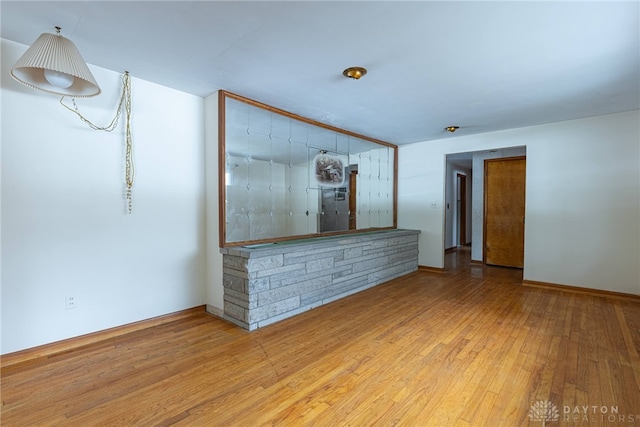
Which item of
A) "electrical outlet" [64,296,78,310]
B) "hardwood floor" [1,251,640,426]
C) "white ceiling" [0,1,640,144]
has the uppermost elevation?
"white ceiling" [0,1,640,144]

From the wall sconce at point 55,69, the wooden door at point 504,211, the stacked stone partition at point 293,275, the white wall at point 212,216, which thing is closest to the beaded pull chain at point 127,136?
the wall sconce at point 55,69

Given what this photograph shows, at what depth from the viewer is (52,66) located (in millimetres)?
1743

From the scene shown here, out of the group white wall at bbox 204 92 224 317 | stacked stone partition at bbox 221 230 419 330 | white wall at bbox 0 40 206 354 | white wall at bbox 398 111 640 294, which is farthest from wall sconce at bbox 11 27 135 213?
white wall at bbox 398 111 640 294

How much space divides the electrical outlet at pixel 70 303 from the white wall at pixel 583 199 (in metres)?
5.33

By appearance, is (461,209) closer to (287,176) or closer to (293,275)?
(287,176)

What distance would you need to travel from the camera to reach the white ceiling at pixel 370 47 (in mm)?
1721

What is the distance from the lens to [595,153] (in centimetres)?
373

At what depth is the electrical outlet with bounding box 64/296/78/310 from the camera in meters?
2.30

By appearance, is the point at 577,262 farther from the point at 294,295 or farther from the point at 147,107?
the point at 147,107

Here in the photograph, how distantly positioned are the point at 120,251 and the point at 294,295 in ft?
5.42

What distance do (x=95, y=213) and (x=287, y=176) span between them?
193 cm

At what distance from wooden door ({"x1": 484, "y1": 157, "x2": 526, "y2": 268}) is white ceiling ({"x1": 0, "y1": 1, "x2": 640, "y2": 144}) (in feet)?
7.19

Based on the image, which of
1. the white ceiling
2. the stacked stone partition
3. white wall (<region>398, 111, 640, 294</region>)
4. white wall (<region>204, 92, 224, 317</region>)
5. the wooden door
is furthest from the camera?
the wooden door

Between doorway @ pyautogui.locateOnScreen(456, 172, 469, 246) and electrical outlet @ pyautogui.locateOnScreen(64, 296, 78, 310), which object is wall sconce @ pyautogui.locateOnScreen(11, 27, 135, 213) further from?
doorway @ pyautogui.locateOnScreen(456, 172, 469, 246)
